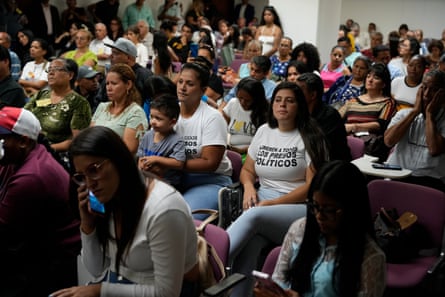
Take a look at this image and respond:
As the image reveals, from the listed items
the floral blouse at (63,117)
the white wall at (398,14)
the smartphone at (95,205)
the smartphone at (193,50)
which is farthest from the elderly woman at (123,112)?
the white wall at (398,14)

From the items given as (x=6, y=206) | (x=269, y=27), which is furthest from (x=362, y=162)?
(x=269, y=27)

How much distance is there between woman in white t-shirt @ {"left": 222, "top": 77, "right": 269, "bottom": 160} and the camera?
4129 mm

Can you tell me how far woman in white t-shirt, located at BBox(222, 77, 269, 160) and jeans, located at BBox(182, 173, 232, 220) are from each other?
0.72 metres

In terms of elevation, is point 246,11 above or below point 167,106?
above

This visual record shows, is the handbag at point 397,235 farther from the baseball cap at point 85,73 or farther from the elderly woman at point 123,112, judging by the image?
the baseball cap at point 85,73

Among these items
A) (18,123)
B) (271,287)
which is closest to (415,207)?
(271,287)

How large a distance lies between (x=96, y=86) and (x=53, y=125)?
127 cm

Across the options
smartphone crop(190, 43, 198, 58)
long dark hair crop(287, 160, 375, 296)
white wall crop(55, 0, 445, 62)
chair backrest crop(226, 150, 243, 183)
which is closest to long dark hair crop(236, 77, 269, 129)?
chair backrest crop(226, 150, 243, 183)

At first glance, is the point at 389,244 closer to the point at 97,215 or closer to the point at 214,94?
the point at 97,215

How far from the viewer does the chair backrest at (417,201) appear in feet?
8.71

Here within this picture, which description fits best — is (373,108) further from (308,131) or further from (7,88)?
(7,88)

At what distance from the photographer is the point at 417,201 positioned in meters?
2.70

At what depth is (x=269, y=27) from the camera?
8.38m

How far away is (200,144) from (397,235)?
1.27 metres
